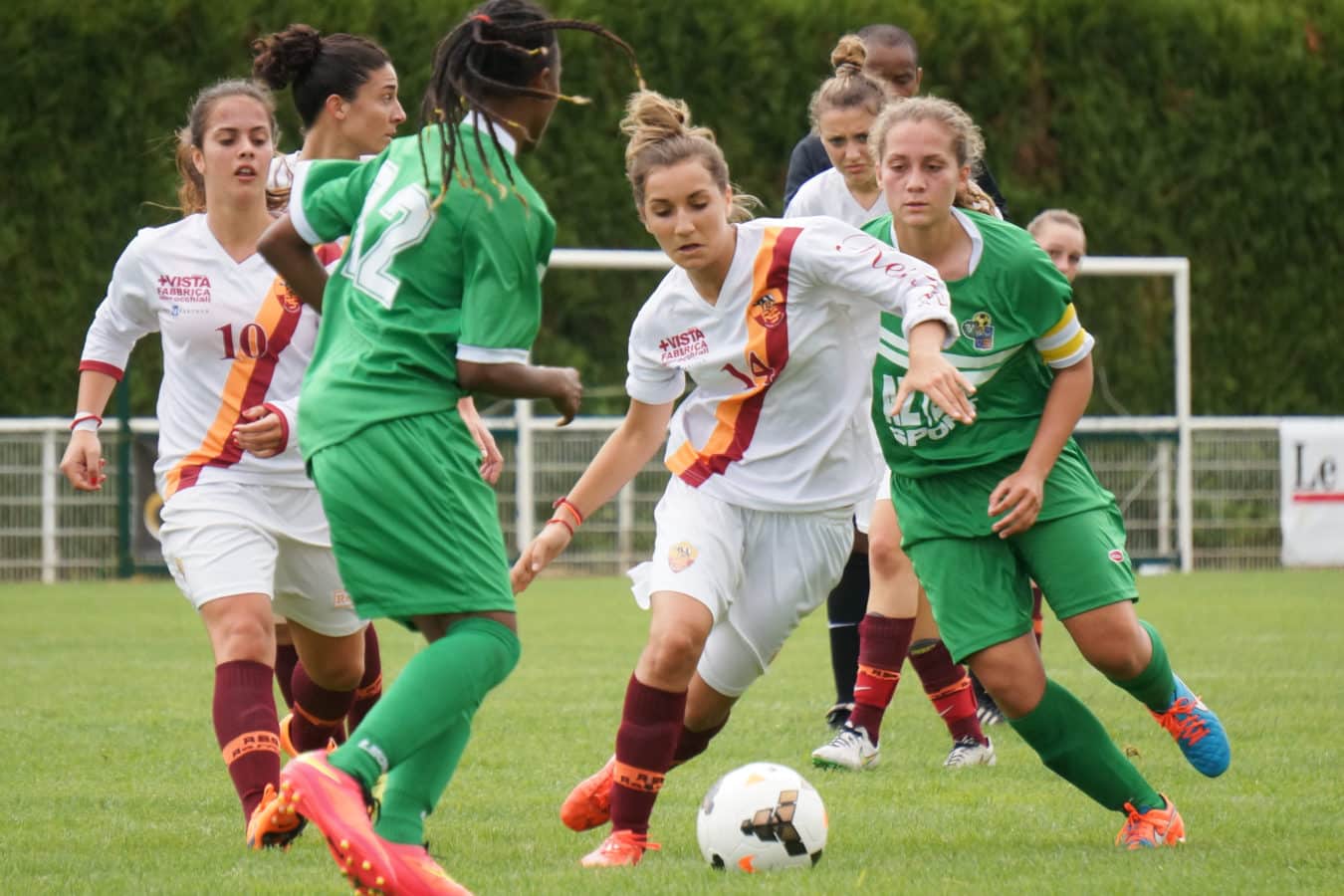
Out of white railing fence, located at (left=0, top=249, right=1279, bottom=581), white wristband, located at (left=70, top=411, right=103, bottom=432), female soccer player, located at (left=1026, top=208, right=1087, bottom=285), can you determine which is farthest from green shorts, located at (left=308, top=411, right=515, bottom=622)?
white railing fence, located at (left=0, top=249, right=1279, bottom=581)

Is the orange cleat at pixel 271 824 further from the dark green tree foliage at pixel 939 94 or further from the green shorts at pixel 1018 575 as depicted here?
the dark green tree foliage at pixel 939 94

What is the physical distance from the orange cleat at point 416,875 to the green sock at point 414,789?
0.07m

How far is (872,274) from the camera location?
15.4 feet

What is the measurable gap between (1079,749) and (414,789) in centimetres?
170

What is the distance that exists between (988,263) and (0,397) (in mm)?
11546

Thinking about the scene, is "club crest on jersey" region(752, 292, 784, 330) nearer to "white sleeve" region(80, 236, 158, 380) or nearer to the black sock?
"white sleeve" region(80, 236, 158, 380)

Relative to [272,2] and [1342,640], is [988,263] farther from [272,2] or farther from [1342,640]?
[272,2]

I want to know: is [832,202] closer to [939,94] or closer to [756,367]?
[756,367]

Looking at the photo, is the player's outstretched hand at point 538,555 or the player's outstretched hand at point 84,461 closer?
the player's outstretched hand at point 538,555

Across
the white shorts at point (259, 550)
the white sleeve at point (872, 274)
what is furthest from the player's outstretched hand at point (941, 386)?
the white shorts at point (259, 550)

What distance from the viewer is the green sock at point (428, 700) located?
12.4 ft

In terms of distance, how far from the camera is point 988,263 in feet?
16.2

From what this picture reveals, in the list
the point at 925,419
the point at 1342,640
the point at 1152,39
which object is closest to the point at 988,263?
the point at 925,419

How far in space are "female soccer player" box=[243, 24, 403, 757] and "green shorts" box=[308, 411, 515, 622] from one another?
1727 mm
